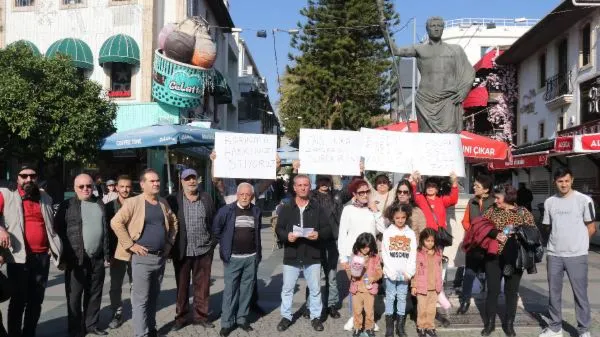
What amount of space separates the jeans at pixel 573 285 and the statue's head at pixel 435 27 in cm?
349

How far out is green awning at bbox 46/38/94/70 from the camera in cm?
2197

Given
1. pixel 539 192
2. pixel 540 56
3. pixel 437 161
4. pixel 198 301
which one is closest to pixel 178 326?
pixel 198 301

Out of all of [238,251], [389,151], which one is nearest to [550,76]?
[389,151]

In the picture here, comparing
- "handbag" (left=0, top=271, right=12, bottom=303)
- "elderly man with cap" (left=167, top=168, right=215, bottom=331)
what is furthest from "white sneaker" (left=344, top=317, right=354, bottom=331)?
"handbag" (left=0, top=271, right=12, bottom=303)

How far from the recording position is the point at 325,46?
1177 inches

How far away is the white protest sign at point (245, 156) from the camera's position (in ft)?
25.6

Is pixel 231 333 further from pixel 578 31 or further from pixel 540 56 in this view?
pixel 540 56

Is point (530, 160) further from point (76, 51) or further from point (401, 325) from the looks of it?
point (76, 51)

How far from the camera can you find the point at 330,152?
7914mm

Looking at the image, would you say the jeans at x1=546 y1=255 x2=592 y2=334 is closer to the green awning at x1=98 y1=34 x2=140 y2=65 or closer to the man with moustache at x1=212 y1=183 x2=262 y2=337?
the man with moustache at x1=212 y1=183 x2=262 y2=337

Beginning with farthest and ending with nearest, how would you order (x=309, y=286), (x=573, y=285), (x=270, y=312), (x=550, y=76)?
(x=550, y=76), (x=270, y=312), (x=309, y=286), (x=573, y=285)

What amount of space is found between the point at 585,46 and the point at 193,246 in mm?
20762

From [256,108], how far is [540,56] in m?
22.9

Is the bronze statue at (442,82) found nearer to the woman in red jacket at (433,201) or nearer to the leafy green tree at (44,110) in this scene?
the woman in red jacket at (433,201)
